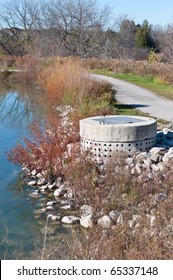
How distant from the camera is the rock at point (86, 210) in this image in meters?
7.35

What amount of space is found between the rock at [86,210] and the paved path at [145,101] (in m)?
5.42

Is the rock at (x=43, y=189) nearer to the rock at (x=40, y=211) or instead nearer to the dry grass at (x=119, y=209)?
the dry grass at (x=119, y=209)

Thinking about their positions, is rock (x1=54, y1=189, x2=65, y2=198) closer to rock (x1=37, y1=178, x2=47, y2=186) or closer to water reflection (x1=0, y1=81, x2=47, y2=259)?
water reflection (x1=0, y1=81, x2=47, y2=259)

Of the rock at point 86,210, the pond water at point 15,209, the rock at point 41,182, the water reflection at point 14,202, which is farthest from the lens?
the rock at point 41,182

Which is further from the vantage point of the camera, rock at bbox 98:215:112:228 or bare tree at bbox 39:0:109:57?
bare tree at bbox 39:0:109:57

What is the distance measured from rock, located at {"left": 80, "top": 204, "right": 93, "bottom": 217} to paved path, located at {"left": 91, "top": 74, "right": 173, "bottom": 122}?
213 inches

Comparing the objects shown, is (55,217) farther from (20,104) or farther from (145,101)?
(20,104)

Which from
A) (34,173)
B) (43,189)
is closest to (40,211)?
(43,189)

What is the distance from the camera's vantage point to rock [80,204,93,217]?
24.1ft

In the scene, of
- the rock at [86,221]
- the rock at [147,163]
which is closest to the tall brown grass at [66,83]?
the rock at [147,163]

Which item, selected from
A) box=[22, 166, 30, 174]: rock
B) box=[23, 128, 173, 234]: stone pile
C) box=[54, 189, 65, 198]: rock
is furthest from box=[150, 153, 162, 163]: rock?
box=[22, 166, 30, 174]: rock

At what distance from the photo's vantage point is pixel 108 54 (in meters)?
48.1

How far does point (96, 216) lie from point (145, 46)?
4960 cm

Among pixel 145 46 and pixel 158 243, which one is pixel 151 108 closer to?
pixel 158 243
